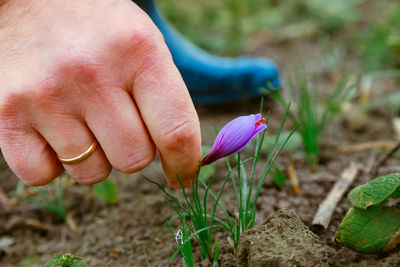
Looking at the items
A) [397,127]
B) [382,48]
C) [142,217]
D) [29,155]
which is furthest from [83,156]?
[382,48]

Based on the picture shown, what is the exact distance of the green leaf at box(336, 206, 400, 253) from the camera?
3.25 ft

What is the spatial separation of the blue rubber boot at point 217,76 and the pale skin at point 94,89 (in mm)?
1411

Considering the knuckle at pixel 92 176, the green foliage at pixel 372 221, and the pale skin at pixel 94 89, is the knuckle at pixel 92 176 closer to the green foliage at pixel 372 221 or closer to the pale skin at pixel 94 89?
the pale skin at pixel 94 89

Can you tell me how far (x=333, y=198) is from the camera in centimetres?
129

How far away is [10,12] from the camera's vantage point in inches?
40.9

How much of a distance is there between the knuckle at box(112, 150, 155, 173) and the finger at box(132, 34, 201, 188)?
6 centimetres

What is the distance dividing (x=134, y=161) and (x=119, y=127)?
102 mm

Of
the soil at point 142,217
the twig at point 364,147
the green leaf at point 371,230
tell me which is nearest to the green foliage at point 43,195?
the soil at point 142,217

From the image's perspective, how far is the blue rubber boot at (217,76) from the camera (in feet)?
7.81

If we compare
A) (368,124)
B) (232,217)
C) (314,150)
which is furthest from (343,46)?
(232,217)

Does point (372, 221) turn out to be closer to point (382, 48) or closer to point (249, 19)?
point (382, 48)

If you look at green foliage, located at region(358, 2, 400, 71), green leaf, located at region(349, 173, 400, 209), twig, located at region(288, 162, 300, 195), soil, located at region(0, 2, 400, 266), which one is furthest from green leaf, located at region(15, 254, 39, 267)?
green foliage, located at region(358, 2, 400, 71)

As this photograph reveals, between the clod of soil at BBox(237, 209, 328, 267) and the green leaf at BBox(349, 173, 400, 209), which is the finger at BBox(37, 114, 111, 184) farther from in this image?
the green leaf at BBox(349, 173, 400, 209)

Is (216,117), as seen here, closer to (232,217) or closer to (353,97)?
(353,97)
